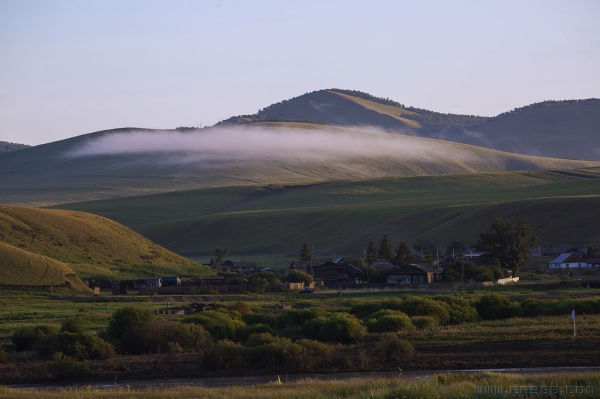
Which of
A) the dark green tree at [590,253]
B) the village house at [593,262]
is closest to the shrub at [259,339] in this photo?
the village house at [593,262]

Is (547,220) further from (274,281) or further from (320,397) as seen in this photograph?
(320,397)

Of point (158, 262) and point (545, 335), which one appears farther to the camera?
point (158, 262)

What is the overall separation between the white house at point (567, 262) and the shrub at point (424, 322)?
55.9 metres

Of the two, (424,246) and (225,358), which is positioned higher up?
(225,358)

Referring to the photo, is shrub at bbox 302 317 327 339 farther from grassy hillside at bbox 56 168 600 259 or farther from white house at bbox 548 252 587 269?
grassy hillside at bbox 56 168 600 259

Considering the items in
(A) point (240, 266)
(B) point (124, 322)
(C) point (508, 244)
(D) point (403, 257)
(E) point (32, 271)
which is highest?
(B) point (124, 322)

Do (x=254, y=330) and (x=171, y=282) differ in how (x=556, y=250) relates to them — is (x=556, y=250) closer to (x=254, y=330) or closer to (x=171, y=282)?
(x=171, y=282)

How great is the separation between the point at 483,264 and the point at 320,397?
211ft

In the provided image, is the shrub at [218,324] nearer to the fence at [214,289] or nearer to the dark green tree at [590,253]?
the fence at [214,289]

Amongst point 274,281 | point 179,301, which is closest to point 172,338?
point 179,301

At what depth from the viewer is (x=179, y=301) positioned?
6209 centimetres

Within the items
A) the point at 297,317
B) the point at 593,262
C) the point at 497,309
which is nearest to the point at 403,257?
the point at 593,262

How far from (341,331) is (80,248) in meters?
53.5

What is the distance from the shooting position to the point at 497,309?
147 ft
